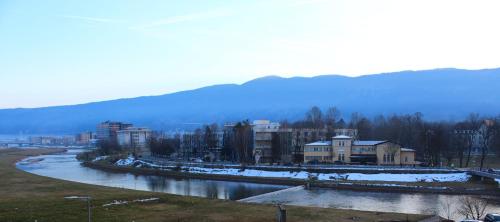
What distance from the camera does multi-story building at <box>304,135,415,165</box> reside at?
53.1 meters

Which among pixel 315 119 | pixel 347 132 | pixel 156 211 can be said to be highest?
pixel 315 119

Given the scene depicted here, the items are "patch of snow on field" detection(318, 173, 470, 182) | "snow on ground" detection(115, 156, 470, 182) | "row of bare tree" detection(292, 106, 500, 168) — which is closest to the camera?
"patch of snow on field" detection(318, 173, 470, 182)

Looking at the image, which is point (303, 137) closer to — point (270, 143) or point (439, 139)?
point (270, 143)

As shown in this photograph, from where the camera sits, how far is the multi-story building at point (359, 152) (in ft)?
174

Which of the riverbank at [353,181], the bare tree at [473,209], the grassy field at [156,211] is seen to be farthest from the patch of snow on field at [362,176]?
the grassy field at [156,211]

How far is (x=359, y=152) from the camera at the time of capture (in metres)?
54.7

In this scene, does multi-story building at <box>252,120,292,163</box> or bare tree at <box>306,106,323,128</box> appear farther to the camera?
bare tree at <box>306,106,323,128</box>

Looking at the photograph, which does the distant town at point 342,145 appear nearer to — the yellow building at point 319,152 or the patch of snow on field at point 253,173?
the yellow building at point 319,152

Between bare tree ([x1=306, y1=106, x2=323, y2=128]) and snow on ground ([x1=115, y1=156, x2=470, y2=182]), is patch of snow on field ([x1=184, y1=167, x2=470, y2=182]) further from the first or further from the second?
bare tree ([x1=306, y1=106, x2=323, y2=128])

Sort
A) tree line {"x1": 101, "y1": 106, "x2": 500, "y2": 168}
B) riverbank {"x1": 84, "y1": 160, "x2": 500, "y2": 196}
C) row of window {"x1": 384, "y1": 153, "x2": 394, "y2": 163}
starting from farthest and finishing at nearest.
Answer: tree line {"x1": 101, "y1": 106, "x2": 500, "y2": 168}
row of window {"x1": 384, "y1": 153, "x2": 394, "y2": 163}
riverbank {"x1": 84, "y1": 160, "x2": 500, "y2": 196}

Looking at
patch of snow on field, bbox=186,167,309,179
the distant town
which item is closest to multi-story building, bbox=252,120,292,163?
the distant town

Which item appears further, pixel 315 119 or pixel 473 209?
pixel 315 119

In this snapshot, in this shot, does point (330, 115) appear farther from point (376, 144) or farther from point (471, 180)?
point (471, 180)

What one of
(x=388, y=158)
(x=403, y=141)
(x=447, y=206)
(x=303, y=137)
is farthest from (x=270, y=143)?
(x=447, y=206)
